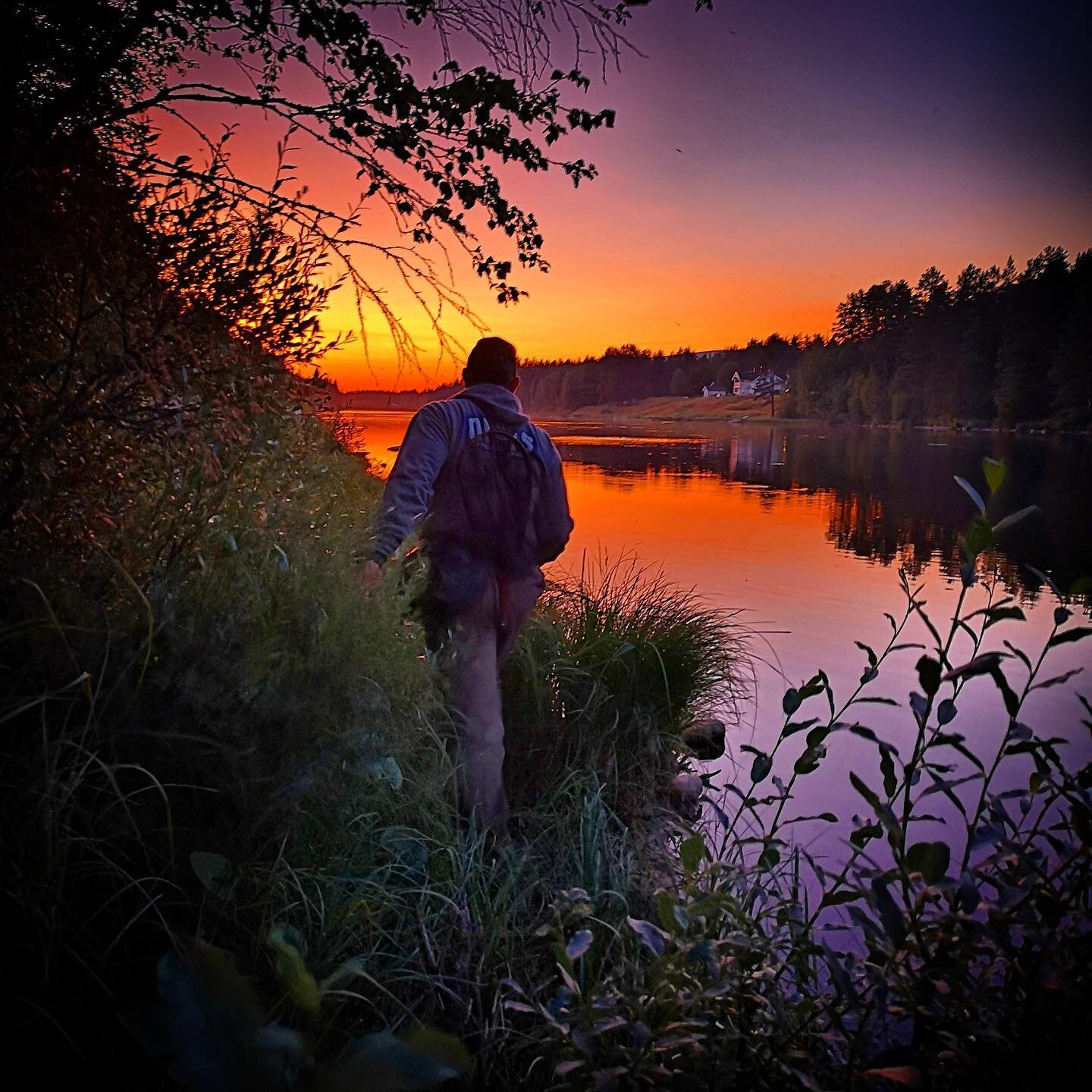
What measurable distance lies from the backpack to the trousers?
0.16 m

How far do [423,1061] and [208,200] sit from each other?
2333mm

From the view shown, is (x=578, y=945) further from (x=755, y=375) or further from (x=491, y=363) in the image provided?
(x=755, y=375)

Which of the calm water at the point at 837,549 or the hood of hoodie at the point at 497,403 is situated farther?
the calm water at the point at 837,549

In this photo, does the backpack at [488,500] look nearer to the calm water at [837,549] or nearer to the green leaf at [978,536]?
the calm water at [837,549]

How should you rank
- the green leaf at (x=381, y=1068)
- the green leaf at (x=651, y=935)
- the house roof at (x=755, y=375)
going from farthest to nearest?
the house roof at (x=755, y=375) < the green leaf at (x=651, y=935) < the green leaf at (x=381, y=1068)

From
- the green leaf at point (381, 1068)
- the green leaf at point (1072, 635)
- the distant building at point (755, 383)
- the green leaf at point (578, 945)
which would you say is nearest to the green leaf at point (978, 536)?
the green leaf at point (1072, 635)

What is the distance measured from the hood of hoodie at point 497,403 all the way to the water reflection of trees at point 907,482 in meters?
3.09

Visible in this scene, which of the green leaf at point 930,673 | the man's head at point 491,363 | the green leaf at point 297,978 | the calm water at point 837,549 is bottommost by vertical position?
the calm water at point 837,549

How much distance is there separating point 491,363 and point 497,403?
9.3 inches

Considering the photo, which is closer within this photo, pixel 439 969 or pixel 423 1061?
pixel 423 1061

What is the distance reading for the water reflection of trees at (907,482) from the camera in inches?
626

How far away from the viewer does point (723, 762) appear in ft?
18.9

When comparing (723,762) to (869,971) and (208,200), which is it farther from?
(208,200)

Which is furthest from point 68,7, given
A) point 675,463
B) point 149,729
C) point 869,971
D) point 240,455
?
point 675,463
